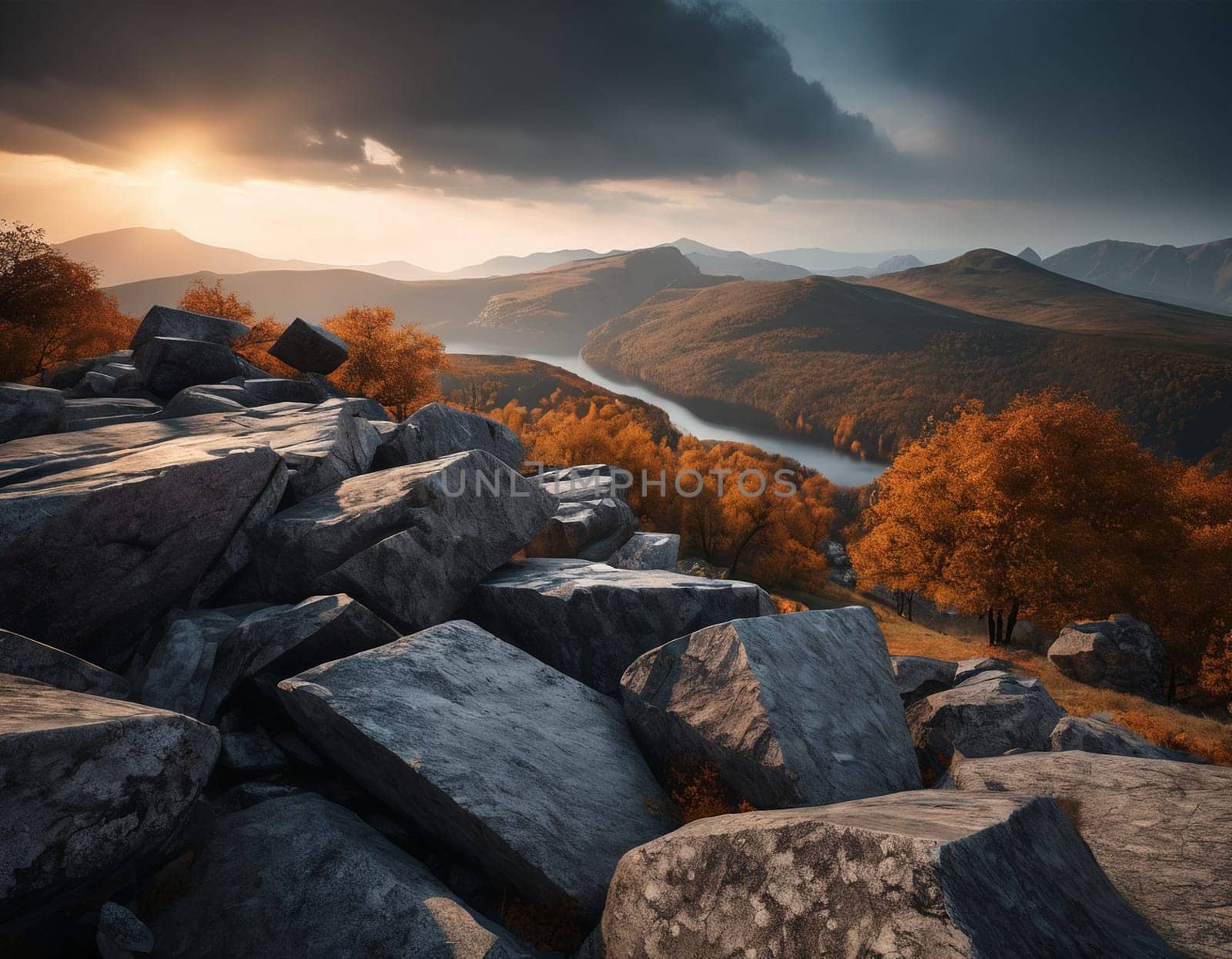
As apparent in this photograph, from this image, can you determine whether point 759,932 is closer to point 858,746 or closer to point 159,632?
point 858,746

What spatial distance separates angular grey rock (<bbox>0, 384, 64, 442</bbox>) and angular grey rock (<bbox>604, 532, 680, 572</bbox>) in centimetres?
1483

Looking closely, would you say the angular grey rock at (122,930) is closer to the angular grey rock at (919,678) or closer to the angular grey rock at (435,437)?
the angular grey rock at (435,437)

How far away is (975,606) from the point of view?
119ft

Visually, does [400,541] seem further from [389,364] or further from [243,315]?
[243,315]

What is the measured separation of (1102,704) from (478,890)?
31.2 m

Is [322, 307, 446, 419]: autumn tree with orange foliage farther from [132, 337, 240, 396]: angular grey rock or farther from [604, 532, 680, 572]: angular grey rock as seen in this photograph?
[604, 532, 680, 572]: angular grey rock

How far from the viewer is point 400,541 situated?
11.4 m

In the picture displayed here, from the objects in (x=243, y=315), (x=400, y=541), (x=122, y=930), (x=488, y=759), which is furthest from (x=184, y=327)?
(x=243, y=315)

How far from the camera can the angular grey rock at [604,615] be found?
1179 centimetres

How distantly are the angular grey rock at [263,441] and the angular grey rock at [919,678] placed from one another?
614 inches

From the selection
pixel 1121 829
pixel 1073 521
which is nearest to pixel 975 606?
pixel 1073 521

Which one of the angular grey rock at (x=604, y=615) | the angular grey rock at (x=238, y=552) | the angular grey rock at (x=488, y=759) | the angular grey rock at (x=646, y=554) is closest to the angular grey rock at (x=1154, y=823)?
the angular grey rock at (x=604, y=615)

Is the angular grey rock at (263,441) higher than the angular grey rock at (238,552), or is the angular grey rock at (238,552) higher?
the angular grey rock at (263,441)

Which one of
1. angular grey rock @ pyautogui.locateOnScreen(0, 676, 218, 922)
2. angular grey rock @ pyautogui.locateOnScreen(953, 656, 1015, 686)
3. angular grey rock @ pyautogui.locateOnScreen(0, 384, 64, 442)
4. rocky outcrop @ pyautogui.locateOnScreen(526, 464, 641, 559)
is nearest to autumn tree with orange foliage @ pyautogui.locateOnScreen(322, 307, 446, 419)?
rocky outcrop @ pyautogui.locateOnScreen(526, 464, 641, 559)
